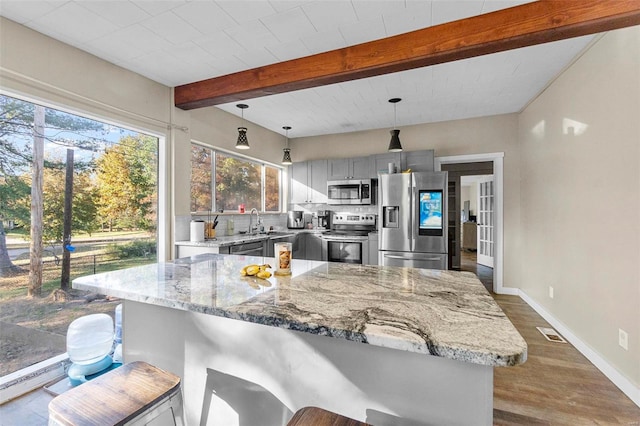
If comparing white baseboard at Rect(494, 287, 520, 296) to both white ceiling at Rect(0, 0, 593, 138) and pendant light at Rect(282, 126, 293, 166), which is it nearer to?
white ceiling at Rect(0, 0, 593, 138)

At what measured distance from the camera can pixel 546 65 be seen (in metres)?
2.89

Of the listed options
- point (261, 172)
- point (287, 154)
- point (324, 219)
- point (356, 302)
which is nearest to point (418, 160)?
point (324, 219)

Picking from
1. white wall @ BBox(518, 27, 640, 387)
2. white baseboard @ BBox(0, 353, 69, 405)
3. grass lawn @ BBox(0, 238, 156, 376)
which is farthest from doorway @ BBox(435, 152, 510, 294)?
white baseboard @ BBox(0, 353, 69, 405)

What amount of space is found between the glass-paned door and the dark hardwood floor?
141 inches

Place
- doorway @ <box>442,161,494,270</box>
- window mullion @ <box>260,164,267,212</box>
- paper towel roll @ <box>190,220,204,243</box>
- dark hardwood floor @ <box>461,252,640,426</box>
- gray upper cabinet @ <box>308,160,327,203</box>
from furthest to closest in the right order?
doorway @ <box>442,161,494,270</box> → gray upper cabinet @ <box>308,160,327,203</box> → window mullion @ <box>260,164,267,212</box> → paper towel roll @ <box>190,220,204,243</box> → dark hardwood floor @ <box>461,252,640,426</box>

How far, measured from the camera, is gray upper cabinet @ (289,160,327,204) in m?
5.32

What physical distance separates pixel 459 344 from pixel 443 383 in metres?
0.24

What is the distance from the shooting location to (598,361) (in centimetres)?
236

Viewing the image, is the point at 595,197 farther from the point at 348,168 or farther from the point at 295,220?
the point at 295,220

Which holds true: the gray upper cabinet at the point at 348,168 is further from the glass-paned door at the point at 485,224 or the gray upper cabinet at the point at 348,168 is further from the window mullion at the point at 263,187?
the glass-paned door at the point at 485,224

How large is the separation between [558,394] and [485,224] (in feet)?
15.6

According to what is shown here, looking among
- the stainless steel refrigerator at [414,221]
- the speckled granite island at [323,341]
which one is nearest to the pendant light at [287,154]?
the stainless steel refrigerator at [414,221]

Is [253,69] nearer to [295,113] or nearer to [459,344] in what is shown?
[295,113]

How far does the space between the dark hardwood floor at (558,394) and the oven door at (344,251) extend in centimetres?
239
